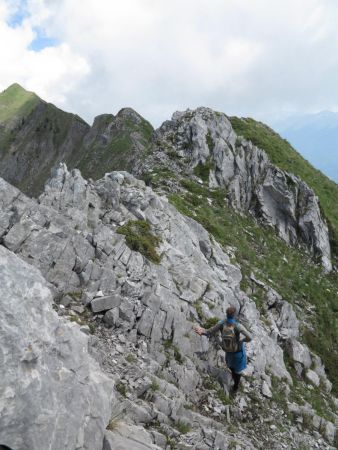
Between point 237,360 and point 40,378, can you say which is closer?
point 40,378

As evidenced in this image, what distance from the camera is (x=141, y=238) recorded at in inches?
782

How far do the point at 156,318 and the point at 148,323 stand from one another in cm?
48

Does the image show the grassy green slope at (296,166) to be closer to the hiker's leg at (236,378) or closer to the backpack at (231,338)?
the hiker's leg at (236,378)

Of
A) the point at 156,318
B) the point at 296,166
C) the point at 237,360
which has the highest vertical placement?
the point at 296,166

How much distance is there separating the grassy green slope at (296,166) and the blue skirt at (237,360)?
2740 centimetres

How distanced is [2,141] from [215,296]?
437ft

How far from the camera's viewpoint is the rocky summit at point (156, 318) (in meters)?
7.99

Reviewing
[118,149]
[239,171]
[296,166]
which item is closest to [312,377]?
[239,171]

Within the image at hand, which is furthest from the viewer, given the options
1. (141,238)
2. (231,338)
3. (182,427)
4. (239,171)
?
(239,171)

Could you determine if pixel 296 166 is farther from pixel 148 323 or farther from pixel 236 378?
pixel 148 323

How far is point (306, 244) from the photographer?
122ft

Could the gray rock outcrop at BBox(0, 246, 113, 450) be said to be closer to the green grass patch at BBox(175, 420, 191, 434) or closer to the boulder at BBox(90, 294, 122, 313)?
the green grass patch at BBox(175, 420, 191, 434)

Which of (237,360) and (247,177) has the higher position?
(247,177)

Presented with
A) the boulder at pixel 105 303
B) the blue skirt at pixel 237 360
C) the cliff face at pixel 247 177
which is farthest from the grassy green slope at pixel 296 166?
the boulder at pixel 105 303
